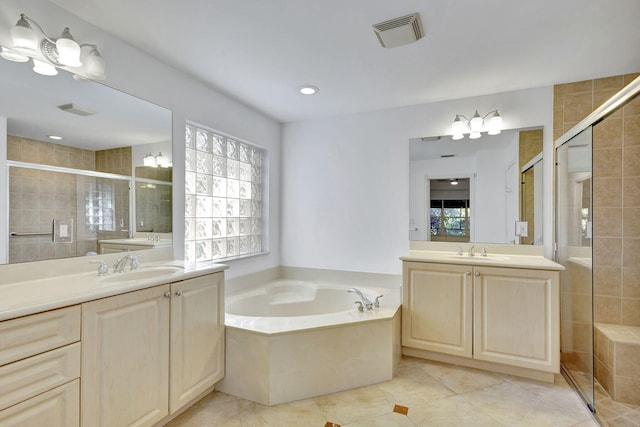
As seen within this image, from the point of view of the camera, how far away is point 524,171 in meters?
2.69

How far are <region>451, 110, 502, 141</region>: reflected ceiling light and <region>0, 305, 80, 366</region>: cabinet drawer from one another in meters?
2.93

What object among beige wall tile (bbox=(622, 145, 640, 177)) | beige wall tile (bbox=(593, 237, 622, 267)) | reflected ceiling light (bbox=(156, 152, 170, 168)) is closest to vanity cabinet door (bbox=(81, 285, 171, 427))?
reflected ceiling light (bbox=(156, 152, 170, 168))

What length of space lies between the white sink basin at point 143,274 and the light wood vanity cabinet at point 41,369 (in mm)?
429

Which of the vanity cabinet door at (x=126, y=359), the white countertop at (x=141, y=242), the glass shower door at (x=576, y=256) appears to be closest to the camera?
the vanity cabinet door at (x=126, y=359)

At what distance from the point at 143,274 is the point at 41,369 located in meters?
0.73

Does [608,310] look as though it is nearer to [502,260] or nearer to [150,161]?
[502,260]

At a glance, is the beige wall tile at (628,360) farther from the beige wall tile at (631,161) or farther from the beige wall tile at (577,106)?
the beige wall tile at (577,106)

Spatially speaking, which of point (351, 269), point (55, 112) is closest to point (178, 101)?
point (55, 112)

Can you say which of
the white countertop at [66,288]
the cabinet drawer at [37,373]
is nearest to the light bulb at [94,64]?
the white countertop at [66,288]

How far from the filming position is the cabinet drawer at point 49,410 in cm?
106

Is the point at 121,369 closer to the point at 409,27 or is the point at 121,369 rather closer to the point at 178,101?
the point at 178,101

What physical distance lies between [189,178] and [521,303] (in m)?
2.67

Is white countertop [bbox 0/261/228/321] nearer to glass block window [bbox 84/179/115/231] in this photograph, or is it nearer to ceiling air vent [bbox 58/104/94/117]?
glass block window [bbox 84/179/115/231]

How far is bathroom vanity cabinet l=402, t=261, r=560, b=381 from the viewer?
2.14m
